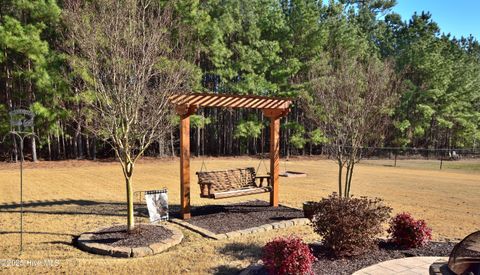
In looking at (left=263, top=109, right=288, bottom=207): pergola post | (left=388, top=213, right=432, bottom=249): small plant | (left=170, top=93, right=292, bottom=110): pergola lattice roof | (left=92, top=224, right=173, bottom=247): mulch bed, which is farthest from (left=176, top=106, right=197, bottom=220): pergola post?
(left=388, top=213, right=432, bottom=249): small plant

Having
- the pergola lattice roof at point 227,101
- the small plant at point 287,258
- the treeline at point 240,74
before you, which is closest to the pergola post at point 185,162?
the pergola lattice roof at point 227,101

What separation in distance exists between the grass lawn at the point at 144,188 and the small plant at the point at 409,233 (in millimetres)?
1250

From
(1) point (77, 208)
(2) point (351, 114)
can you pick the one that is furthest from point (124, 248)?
(2) point (351, 114)

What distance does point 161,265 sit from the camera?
4777 millimetres

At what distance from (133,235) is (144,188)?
5.70 meters

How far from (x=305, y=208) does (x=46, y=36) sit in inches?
737

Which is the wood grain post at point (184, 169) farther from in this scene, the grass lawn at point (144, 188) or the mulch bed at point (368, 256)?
the mulch bed at point (368, 256)

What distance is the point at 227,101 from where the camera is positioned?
8055 mm

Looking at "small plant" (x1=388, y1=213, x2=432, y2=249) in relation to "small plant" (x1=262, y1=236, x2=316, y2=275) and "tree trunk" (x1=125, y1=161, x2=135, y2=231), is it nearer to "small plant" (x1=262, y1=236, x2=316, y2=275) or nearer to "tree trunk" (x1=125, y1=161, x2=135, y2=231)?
"small plant" (x1=262, y1=236, x2=316, y2=275)

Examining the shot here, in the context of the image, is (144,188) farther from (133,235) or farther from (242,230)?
(242,230)

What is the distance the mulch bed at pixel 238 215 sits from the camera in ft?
22.9

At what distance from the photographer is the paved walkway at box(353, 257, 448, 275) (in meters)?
4.38

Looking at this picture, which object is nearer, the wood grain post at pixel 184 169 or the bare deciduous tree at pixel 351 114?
the wood grain post at pixel 184 169

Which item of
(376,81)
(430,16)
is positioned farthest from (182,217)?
(430,16)
